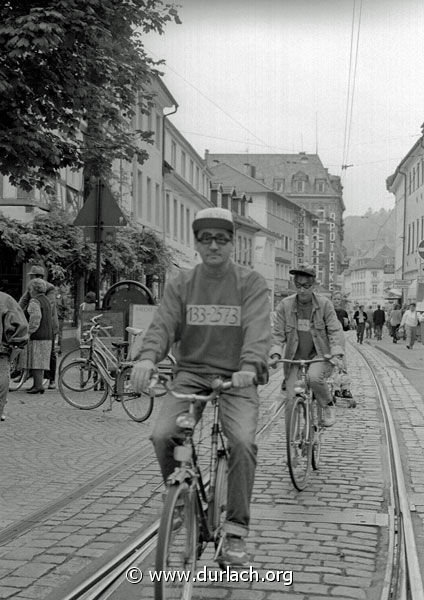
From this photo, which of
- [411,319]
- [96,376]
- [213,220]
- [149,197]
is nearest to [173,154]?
[149,197]

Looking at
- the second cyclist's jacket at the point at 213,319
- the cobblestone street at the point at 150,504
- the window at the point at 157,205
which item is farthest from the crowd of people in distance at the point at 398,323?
the second cyclist's jacket at the point at 213,319

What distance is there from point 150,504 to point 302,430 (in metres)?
1.42

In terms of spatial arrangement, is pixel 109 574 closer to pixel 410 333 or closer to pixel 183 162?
pixel 410 333

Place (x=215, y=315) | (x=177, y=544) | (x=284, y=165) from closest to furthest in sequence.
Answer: (x=177, y=544)
(x=215, y=315)
(x=284, y=165)

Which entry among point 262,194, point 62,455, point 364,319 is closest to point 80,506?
point 62,455

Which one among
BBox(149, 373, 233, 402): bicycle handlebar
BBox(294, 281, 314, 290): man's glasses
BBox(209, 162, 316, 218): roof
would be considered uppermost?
BBox(209, 162, 316, 218): roof

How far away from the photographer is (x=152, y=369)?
4.18 m

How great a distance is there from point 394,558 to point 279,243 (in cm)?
9188

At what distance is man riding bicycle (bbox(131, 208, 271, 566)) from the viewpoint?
4297mm

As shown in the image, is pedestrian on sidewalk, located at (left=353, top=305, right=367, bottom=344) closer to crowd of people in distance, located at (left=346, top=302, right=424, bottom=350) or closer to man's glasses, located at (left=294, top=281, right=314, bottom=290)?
crowd of people in distance, located at (left=346, top=302, right=424, bottom=350)

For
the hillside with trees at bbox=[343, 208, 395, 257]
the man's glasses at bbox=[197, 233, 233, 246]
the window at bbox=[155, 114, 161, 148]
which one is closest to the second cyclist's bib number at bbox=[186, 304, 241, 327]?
the man's glasses at bbox=[197, 233, 233, 246]

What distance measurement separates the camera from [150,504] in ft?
20.7

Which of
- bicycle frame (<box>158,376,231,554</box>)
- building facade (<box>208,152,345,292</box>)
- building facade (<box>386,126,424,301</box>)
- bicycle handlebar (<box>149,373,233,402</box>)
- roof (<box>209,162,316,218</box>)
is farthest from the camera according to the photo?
building facade (<box>208,152,345,292</box>)

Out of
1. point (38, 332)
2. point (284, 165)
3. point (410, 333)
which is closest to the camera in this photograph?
point (38, 332)
